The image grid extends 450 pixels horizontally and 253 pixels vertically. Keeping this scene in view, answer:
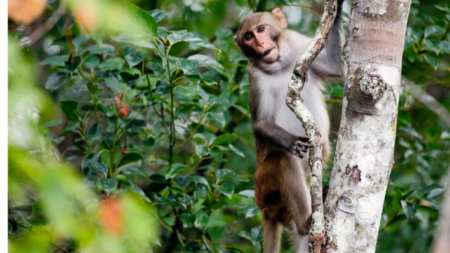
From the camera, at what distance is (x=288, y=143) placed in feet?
12.9

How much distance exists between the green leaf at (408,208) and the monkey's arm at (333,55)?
1.40 metres

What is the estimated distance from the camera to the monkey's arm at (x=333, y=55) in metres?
4.16

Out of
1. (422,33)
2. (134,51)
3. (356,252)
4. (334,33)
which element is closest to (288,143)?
(334,33)

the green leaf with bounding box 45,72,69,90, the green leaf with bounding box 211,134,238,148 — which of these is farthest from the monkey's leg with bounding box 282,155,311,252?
the green leaf with bounding box 45,72,69,90

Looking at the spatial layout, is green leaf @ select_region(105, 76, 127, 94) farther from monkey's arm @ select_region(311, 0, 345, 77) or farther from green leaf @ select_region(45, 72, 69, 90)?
monkey's arm @ select_region(311, 0, 345, 77)

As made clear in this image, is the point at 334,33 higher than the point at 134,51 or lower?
higher

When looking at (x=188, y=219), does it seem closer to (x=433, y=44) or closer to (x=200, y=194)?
(x=200, y=194)

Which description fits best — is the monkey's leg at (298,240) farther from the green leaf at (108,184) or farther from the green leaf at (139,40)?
the green leaf at (139,40)

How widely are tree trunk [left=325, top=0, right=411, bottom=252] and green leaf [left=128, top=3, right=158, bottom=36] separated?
1.41m

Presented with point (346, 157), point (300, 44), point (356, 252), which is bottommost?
point (356, 252)

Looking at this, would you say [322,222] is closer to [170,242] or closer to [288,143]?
[288,143]

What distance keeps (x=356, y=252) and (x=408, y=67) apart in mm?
3735

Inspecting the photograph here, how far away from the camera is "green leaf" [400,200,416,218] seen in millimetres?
4676

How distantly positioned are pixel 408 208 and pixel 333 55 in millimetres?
1637
